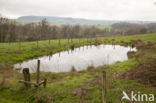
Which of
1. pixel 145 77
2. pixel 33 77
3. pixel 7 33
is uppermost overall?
pixel 7 33

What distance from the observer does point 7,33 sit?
6838cm

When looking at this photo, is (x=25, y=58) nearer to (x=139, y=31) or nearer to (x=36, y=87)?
(x=36, y=87)

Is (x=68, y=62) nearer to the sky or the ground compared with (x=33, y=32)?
nearer to the ground

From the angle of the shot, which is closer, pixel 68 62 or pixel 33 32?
pixel 68 62

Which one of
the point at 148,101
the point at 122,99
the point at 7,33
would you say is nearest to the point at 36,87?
the point at 122,99

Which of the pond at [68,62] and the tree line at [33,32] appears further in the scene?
the tree line at [33,32]

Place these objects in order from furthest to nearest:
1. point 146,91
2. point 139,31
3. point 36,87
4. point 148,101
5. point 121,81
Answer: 1. point 139,31
2. point 121,81
3. point 36,87
4. point 146,91
5. point 148,101

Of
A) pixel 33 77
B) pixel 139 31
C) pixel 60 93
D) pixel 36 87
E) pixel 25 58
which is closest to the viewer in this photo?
pixel 60 93

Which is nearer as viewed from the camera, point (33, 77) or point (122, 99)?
point (122, 99)

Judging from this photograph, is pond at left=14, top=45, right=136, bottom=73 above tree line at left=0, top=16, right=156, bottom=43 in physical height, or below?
below

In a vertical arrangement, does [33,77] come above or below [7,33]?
below

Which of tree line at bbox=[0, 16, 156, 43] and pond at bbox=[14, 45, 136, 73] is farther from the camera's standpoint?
tree line at bbox=[0, 16, 156, 43]

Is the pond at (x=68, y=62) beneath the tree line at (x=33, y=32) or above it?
beneath

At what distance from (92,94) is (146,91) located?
4.78 m
